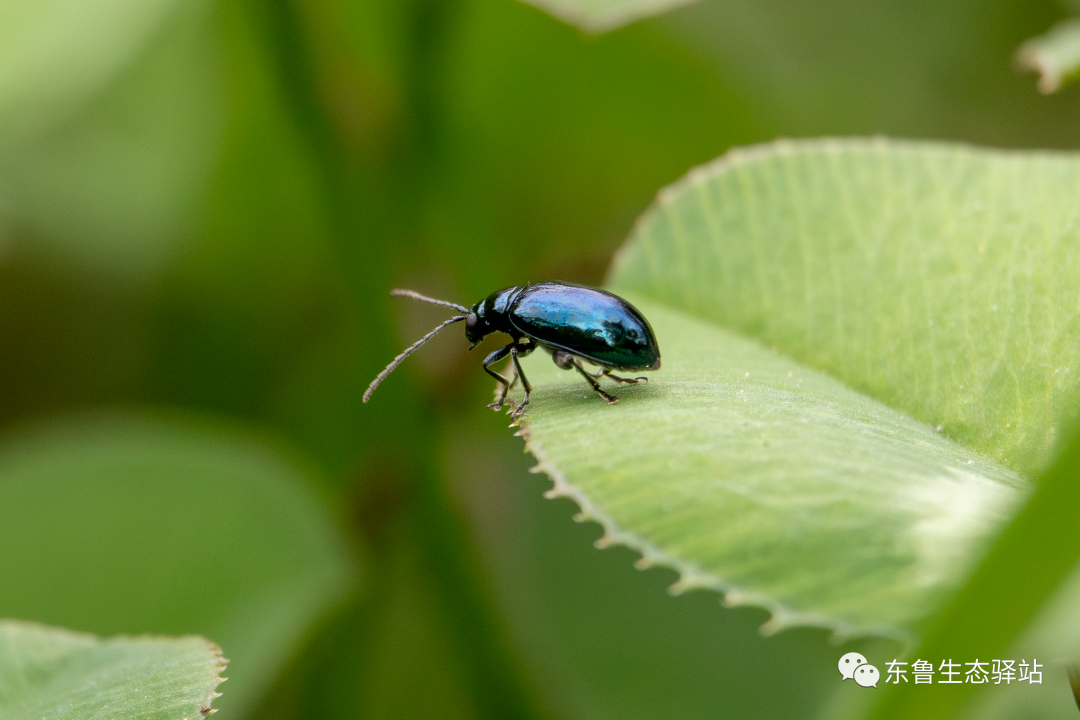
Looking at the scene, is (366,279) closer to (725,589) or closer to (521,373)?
(521,373)

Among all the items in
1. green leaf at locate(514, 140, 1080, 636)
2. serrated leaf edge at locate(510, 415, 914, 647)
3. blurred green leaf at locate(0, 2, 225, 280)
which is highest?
blurred green leaf at locate(0, 2, 225, 280)

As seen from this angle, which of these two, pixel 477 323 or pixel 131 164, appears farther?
pixel 131 164

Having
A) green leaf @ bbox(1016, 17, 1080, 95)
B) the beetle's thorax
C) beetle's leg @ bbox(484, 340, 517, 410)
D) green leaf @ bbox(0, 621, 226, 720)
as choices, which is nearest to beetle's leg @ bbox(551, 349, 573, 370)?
beetle's leg @ bbox(484, 340, 517, 410)

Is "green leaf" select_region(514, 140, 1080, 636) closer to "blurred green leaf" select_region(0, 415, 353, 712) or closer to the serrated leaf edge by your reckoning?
the serrated leaf edge

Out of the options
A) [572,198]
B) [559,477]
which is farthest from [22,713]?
[572,198]

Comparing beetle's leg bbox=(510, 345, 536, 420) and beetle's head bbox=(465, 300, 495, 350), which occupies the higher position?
beetle's head bbox=(465, 300, 495, 350)

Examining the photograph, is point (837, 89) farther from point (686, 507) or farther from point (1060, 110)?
point (686, 507)

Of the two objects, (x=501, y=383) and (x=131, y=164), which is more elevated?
(x=131, y=164)

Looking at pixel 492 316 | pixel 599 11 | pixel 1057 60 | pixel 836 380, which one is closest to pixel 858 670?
pixel 836 380
